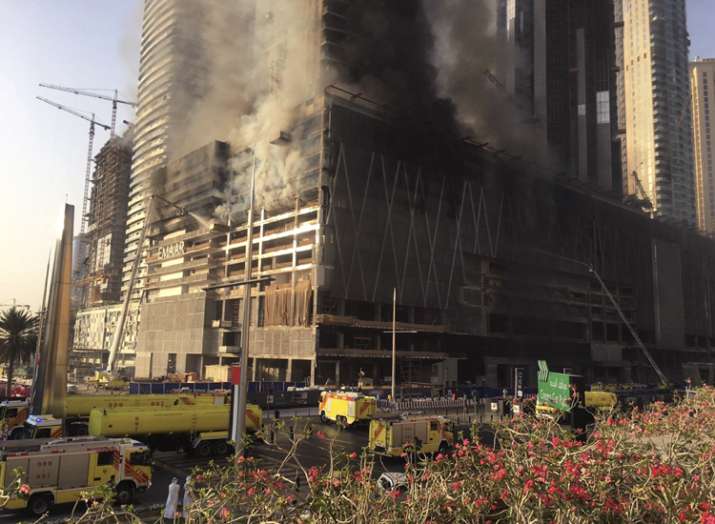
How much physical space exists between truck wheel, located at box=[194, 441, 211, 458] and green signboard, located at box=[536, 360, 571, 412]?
56.1 feet

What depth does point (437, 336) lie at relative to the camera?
281ft

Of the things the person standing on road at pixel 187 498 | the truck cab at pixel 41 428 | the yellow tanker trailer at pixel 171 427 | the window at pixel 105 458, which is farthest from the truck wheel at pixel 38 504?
the truck cab at pixel 41 428

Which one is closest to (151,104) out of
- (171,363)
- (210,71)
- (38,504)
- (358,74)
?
(210,71)

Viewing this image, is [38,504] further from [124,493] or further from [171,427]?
[171,427]

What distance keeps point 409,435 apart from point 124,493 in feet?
44.3

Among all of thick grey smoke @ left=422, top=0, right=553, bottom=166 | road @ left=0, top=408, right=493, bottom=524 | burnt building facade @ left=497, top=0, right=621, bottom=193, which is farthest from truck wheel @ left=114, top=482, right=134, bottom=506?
burnt building facade @ left=497, top=0, right=621, bottom=193

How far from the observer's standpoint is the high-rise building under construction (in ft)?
249

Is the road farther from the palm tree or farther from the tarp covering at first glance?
the tarp covering

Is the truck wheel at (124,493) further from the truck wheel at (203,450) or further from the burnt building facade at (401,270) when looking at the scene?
the burnt building facade at (401,270)

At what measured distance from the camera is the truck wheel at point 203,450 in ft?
96.1

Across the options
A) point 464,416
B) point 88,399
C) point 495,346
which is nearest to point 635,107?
point 495,346

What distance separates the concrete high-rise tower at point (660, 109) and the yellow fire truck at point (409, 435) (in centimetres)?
16440

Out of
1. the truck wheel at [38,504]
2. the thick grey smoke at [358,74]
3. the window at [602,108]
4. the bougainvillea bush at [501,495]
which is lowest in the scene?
the truck wheel at [38,504]

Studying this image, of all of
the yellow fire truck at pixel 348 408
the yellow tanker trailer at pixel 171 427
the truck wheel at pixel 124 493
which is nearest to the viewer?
the truck wheel at pixel 124 493
